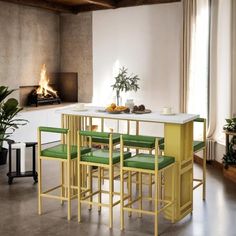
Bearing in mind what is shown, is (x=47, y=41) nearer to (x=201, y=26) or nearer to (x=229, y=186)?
(x=201, y=26)

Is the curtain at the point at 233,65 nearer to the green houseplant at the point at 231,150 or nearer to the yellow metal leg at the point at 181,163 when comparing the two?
the green houseplant at the point at 231,150

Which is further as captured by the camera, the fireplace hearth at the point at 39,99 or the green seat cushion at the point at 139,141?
the fireplace hearth at the point at 39,99

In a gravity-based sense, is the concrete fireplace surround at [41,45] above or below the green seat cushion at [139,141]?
above

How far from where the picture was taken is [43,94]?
938cm

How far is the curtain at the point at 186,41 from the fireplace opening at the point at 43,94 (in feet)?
10.0

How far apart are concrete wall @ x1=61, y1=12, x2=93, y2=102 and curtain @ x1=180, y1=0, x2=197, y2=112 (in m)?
2.59

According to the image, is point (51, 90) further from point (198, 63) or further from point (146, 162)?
point (146, 162)

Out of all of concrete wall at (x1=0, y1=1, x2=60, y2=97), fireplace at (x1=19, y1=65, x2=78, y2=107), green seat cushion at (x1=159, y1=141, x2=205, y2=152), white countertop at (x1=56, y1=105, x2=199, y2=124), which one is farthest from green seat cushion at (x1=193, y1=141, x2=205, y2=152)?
fireplace at (x1=19, y1=65, x2=78, y2=107)

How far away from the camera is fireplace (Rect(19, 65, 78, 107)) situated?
9133mm

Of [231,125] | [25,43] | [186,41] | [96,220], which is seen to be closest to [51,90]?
[25,43]

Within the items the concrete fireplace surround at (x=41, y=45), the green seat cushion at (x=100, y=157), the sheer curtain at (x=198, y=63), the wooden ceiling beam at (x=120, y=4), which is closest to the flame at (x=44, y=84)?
the concrete fireplace surround at (x=41, y=45)

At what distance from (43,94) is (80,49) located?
1304 millimetres

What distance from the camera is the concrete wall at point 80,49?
9.58m

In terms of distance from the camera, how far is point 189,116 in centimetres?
451
